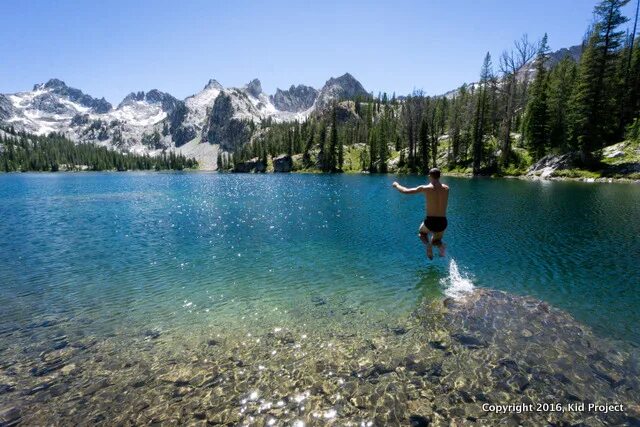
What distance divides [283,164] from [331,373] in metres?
174

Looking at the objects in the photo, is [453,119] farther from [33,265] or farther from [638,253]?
[33,265]

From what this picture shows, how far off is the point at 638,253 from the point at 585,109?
220 ft

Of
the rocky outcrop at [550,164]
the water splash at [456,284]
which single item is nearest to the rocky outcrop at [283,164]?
the rocky outcrop at [550,164]

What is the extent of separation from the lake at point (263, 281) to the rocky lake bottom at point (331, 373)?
0.13 m

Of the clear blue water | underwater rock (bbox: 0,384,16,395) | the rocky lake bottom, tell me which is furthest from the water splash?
underwater rock (bbox: 0,384,16,395)

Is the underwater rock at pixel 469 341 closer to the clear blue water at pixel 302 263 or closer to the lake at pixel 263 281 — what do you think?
the lake at pixel 263 281

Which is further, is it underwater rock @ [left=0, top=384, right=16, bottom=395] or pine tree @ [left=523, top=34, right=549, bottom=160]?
pine tree @ [left=523, top=34, right=549, bottom=160]

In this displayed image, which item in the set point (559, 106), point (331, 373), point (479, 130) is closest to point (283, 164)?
point (479, 130)

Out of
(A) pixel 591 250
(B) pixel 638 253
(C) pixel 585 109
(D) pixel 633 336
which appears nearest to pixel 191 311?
(D) pixel 633 336

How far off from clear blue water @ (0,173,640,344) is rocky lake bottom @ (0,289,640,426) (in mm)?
1711

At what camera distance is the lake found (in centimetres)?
1337

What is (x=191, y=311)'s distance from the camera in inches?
663

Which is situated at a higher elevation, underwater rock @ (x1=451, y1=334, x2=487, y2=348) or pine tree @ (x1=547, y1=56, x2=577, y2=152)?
pine tree @ (x1=547, y1=56, x2=577, y2=152)

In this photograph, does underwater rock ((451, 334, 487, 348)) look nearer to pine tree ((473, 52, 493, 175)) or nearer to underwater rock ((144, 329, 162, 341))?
underwater rock ((144, 329, 162, 341))
